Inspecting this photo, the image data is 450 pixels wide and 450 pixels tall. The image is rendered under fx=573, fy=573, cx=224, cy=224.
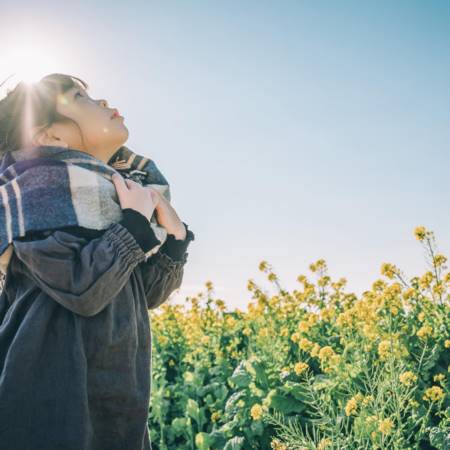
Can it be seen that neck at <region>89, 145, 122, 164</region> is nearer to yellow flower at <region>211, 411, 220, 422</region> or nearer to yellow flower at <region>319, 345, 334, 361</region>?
yellow flower at <region>319, 345, 334, 361</region>

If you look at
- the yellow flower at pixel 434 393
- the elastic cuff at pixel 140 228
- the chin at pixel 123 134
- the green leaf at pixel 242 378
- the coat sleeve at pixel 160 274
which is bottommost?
the green leaf at pixel 242 378

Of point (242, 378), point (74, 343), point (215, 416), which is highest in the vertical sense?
point (74, 343)

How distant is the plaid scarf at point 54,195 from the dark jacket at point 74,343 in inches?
1.1

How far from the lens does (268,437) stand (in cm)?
→ 291

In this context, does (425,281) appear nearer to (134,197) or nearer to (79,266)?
(134,197)

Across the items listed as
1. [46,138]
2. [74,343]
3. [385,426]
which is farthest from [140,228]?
[385,426]

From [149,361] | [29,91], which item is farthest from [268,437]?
[29,91]

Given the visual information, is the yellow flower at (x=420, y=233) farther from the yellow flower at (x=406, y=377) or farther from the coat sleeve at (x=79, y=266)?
the coat sleeve at (x=79, y=266)

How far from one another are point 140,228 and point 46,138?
0.41 metres

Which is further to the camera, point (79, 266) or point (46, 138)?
point (46, 138)

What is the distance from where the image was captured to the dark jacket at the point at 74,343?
1238 millimetres

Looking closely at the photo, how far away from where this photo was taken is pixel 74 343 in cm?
130

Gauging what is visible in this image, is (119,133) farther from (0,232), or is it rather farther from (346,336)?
(346,336)

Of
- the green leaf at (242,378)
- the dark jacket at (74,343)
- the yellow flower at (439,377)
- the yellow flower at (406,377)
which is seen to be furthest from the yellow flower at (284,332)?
the dark jacket at (74,343)
